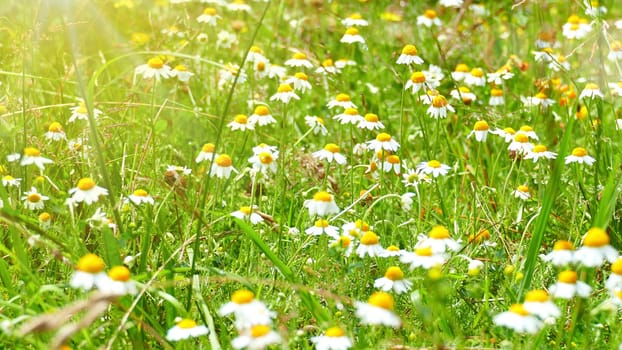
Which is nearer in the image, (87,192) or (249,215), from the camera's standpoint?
(87,192)

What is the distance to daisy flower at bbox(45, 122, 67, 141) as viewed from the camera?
268cm

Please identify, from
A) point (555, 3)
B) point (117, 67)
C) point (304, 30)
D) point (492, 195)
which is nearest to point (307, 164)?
point (492, 195)

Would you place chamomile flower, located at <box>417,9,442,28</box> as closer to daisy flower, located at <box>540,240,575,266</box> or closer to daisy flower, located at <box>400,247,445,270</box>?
daisy flower, located at <box>400,247,445,270</box>

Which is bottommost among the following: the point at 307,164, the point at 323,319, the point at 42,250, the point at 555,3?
the point at 42,250

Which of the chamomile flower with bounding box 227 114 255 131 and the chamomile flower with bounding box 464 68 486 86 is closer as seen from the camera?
the chamomile flower with bounding box 227 114 255 131

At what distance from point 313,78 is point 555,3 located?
7.50 feet

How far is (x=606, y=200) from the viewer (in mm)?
1965

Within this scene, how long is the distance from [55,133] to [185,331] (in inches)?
48.9

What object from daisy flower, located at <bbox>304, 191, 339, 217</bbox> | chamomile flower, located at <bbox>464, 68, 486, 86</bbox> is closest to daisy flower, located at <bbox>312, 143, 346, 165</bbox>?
daisy flower, located at <bbox>304, 191, 339, 217</bbox>

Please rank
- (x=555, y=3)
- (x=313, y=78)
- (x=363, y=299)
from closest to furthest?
1. (x=363, y=299)
2. (x=313, y=78)
3. (x=555, y=3)

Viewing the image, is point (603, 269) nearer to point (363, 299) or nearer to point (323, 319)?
point (363, 299)

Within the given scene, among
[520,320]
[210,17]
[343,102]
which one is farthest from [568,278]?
[210,17]

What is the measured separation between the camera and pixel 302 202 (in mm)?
2883

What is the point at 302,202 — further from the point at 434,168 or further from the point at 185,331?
the point at 185,331
